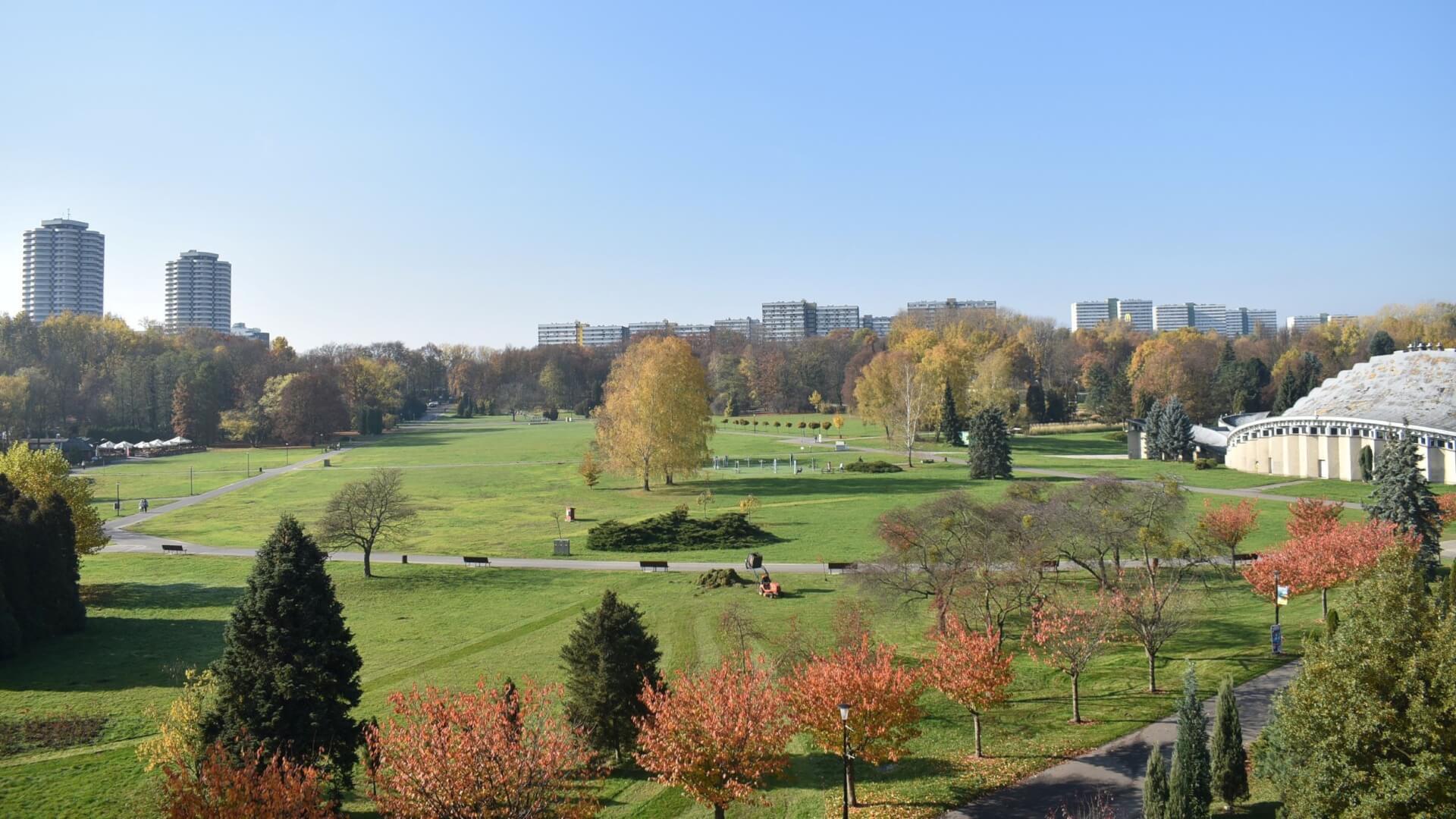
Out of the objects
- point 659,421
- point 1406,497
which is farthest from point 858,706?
point 659,421

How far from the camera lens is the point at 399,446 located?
109375mm

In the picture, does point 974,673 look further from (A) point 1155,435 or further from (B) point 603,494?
(A) point 1155,435

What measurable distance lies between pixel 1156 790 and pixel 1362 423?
193 ft

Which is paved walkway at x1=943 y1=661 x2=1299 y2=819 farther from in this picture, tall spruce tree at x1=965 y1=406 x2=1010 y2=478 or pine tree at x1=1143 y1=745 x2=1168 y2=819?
tall spruce tree at x1=965 y1=406 x2=1010 y2=478

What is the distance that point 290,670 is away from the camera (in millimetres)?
20547

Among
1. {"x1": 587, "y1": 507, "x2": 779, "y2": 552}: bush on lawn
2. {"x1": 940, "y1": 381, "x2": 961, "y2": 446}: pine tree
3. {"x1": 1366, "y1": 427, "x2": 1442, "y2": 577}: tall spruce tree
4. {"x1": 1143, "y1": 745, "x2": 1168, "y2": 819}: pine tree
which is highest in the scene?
{"x1": 940, "y1": 381, "x2": 961, "y2": 446}: pine tree

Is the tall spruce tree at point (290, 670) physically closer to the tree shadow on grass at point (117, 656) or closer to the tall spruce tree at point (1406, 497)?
the tree shadow on grass at point (117, 656)

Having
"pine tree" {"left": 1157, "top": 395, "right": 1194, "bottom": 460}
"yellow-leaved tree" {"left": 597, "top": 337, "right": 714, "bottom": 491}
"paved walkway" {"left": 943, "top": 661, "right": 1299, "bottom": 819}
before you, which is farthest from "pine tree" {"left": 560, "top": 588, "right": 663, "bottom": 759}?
"pine tree" {"left": 1157, "top": 395, "right": 1194, "bottom": 460}

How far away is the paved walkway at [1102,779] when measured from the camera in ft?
61.3

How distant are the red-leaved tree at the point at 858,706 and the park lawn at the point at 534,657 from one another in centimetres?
119

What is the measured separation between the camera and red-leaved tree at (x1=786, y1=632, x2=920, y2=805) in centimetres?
1920

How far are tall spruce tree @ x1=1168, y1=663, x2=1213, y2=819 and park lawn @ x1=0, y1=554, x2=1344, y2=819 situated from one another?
426cm

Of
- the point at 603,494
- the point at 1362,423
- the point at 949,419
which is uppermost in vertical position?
the point at 949,419

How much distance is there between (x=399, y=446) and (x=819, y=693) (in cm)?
9850
